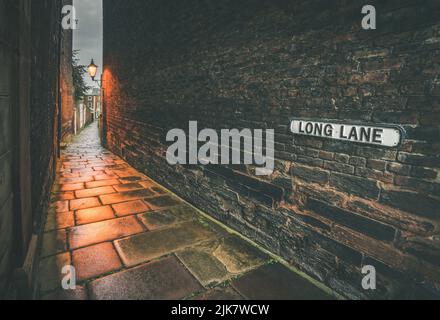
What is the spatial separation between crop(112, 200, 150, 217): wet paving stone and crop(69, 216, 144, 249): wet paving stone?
0.76ft

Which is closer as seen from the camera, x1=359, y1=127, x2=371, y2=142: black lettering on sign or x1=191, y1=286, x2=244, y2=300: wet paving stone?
x1=359, y1=127, x2=371, y2=142: black lettering on sign

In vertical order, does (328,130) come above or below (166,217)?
above

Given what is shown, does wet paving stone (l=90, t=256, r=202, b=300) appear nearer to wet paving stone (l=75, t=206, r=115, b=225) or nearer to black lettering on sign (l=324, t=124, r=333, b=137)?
wet paving stone (l=75, t=206, r=115, b=225)

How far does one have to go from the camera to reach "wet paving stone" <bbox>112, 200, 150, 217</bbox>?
4016mm

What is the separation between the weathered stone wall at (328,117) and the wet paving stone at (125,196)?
1.10m

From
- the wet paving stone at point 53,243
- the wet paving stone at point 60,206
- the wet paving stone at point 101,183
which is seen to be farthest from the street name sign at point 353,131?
the wet paving stone at point 101,183

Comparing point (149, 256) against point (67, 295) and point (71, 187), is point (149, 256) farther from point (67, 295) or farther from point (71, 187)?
point (71, 187)

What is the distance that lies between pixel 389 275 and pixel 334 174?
0.90 metres

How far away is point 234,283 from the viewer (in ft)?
8.09

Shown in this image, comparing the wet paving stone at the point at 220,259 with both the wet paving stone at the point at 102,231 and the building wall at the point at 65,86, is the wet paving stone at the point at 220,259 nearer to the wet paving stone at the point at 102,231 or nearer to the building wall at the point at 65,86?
the wet paving stone at the point at 102,231

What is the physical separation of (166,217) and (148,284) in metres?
1.58

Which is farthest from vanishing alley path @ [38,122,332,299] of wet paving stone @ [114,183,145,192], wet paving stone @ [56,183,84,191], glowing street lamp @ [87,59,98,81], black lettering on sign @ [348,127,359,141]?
glowing street lamp @ [87,59,98,81]

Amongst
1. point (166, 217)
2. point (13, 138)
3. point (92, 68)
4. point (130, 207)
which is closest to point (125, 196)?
point (130, 207)

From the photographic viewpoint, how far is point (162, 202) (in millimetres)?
4574
